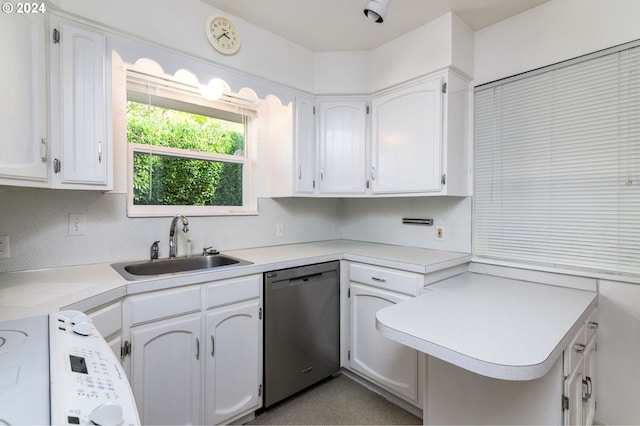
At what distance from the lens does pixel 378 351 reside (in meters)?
2.03

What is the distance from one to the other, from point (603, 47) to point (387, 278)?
5.80 ft

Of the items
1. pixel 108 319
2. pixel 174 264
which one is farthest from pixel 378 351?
pixel 108 319

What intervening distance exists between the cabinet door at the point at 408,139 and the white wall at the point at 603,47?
64 centimetres

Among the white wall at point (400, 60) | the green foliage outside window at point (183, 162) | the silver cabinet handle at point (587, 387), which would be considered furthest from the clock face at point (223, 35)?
the silver cabinet handle at point (587, 387)

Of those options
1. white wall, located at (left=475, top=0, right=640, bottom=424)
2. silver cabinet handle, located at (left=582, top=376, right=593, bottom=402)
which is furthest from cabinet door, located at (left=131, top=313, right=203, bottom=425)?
white wall, located at (left=475, top=0, right=640, bottom=424)

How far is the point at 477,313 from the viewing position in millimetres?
1298

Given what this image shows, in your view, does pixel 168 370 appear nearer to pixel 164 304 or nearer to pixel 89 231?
pixel 164 304

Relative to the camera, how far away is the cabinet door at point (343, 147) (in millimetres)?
2473

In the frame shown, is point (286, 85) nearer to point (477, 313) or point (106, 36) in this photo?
point (106, 36)

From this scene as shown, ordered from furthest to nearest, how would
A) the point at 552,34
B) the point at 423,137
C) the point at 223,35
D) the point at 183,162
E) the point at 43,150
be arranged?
1. the point at 183,162
2. the point at 423,137
3. the point at 223,35
4. the point at 552,34
5. the point at 43,150

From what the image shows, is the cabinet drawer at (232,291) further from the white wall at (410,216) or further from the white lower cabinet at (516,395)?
the white wall at (410,216)

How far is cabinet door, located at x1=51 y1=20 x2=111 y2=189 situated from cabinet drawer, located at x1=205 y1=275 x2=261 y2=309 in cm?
79

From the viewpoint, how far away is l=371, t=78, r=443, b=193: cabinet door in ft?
6.72

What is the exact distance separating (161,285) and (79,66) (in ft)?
3.75
